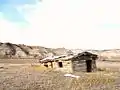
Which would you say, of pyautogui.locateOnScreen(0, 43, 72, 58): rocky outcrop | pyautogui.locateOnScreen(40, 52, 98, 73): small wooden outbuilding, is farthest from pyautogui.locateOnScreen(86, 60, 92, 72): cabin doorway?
pyautogui.locateOnScreen(0, 43, 72, 58): rocky outcrop

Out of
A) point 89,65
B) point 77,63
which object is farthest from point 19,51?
point 77,63

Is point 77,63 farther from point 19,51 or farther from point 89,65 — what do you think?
point 19,51

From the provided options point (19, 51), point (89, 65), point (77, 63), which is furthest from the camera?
point (19, 51)

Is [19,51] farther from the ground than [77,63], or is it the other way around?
[19,51]

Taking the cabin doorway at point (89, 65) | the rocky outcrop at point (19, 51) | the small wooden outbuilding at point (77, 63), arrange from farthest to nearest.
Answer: the rocky outcrop at point (19, 51) < the cabin doorway at point (89, 65) < the small wooden outbuilding at point (77, 63)

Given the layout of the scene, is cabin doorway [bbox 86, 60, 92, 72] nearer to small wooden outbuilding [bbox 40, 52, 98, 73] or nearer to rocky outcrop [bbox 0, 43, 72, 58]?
small wooden outbuilding [bbox 40, 52, 98, 73]

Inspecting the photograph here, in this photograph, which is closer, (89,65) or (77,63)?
(77,63)

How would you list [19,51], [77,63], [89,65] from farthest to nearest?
[19,51], [89,65], [77,63]

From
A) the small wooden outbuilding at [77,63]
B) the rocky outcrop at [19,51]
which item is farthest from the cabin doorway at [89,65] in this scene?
the rocky outcrop at [19,51]

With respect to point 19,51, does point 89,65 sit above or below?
below

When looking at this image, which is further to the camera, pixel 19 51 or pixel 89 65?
pixel 19 51

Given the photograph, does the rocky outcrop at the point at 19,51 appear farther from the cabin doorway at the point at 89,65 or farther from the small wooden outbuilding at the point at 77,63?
the cabin doorway at the point at 89,65

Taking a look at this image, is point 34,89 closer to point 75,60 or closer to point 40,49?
point 75,60

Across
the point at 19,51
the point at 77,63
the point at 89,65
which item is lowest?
the point at 89,65
